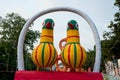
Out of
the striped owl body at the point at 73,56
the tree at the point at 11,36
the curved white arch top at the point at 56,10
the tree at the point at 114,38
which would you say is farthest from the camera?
the tree at the point at 11,36

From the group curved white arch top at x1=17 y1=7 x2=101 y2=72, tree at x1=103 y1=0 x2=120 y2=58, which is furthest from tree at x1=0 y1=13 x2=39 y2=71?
curved white arch top at x1=17 y1=7 x2=101 y2=72

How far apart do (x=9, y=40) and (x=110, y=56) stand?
882 inches

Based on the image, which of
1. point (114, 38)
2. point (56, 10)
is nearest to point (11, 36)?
point (114, 38)

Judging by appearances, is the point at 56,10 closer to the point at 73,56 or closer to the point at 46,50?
the point at 46,50

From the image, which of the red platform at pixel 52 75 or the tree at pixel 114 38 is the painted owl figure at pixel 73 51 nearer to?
the red platform at pixel 52 75

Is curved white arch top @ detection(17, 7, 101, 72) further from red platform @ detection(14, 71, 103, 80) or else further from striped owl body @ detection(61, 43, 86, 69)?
striped owl body @ detection(61, 43, 86, 69)

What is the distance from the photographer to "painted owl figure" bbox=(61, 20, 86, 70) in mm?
7621

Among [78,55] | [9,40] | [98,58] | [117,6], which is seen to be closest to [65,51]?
[78,55]

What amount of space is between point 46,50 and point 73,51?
601 millimetres

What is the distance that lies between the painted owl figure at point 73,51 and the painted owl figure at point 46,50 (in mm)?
286

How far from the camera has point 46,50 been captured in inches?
300

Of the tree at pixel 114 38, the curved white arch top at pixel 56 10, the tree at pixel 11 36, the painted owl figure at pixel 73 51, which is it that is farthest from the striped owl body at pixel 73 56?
the tree at pixel 11 36

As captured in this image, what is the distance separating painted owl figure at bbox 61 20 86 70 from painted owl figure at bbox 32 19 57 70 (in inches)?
11.3

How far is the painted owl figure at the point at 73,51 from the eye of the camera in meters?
7.62
